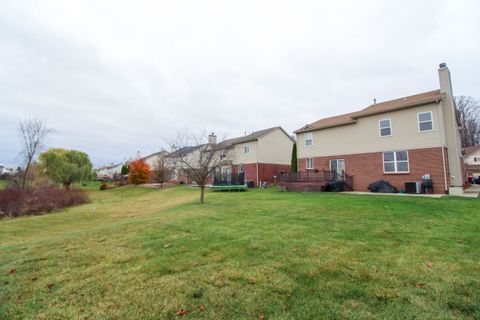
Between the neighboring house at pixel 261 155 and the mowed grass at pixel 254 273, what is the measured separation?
19.5 meters

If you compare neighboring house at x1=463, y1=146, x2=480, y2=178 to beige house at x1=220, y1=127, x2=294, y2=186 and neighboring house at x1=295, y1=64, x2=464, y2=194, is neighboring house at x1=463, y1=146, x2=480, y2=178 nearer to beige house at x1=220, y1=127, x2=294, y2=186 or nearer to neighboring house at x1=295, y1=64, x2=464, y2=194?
neighboring house at x1=295, y1=64, x2=464, y2=194

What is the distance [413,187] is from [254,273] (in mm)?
16063

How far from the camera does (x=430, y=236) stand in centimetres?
555

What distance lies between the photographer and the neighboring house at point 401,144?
48.3 ft

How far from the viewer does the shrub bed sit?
14.9m

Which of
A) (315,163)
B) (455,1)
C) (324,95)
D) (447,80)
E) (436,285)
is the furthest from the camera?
(324,95)

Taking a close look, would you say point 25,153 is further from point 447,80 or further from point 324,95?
point 447,80

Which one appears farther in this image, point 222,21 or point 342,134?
point 342,134

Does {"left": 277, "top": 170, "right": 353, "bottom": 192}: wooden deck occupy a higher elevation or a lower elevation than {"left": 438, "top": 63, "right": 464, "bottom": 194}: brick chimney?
lower

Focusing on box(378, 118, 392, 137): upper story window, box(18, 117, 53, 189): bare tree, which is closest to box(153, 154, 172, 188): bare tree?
box(18, 117, 53, 189): bare tree

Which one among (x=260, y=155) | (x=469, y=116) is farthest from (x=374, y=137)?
(x=469, y=116)

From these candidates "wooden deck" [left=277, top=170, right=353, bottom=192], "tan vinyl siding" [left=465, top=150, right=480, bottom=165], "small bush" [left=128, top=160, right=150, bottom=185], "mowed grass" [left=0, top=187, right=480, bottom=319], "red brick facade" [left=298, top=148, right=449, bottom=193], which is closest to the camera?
"mowed grass" [left=0, top=187, right=480, bottom=319]

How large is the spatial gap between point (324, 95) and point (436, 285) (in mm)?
25942

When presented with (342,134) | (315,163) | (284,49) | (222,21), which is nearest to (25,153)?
(222,21)
